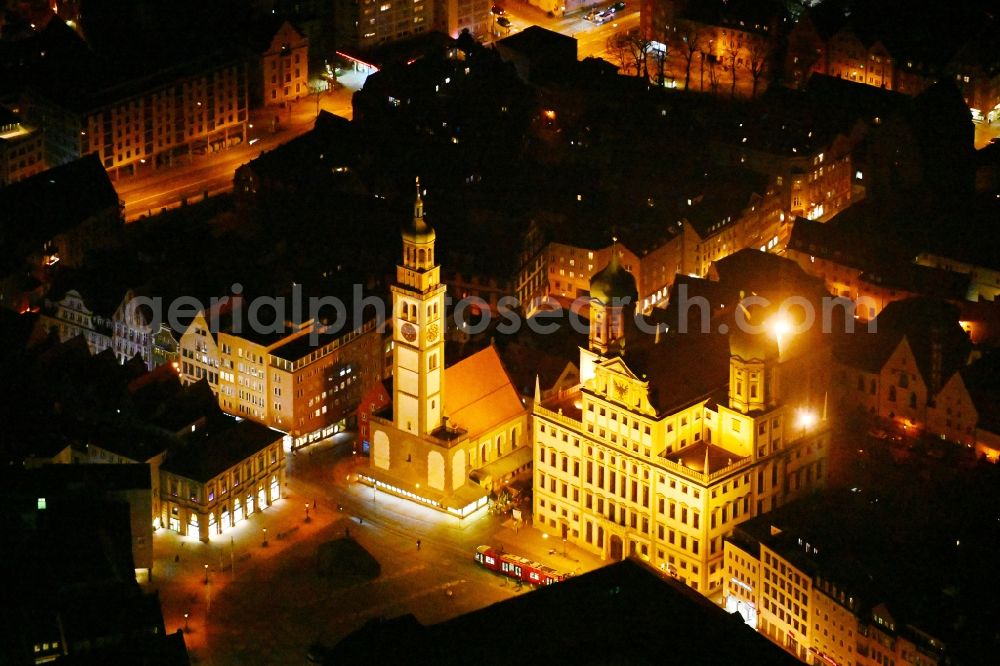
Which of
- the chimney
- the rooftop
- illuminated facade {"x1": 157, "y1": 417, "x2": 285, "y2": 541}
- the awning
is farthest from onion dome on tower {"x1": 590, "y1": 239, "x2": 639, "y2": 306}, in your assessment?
the chimney

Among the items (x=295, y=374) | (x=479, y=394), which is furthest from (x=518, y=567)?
(x=295, y=374)

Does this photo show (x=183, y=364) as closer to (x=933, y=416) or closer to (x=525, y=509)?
(x=525, y=509)

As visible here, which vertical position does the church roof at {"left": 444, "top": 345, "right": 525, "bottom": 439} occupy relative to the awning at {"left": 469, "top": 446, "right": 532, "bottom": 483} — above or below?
above

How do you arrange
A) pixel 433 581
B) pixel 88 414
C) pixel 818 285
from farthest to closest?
1. pixel 818 285
2. pixel 88 414
3. pixel 433 581

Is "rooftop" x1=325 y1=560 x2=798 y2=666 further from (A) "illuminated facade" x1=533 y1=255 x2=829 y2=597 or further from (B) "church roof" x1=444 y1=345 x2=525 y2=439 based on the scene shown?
(B) "church roof" x1=444 y1=345 x2=525 y2=439

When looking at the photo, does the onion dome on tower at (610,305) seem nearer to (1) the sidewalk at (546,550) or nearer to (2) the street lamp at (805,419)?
(2) the street lamp at (805,419)

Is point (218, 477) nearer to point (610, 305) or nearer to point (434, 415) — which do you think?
point (434, 415)

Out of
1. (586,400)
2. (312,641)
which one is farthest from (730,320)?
(312,641)
